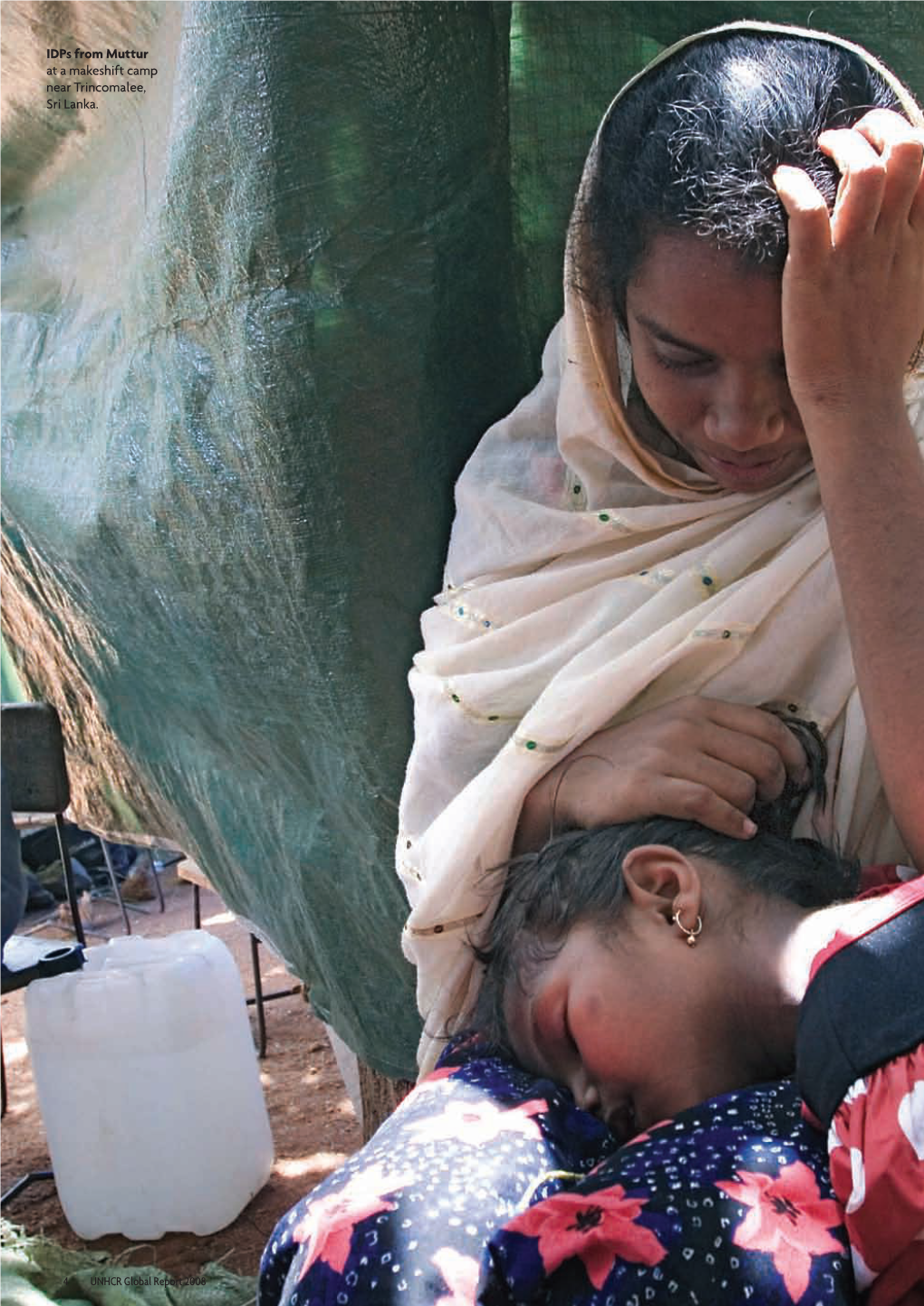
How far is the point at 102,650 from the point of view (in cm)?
350

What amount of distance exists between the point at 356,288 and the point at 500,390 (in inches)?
11.6

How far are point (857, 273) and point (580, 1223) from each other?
105 centimetres

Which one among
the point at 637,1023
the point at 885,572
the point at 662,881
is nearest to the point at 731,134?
the point at 885,572

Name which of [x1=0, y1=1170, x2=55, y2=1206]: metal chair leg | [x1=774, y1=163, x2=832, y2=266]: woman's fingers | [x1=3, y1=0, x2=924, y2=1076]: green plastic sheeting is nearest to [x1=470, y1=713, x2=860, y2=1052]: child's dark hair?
[x1=774, y1=163, x2=832, y2=266]: woman's fingers

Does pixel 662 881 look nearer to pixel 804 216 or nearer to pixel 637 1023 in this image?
pixel 637 1023

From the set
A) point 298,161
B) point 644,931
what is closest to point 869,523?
point 644,931

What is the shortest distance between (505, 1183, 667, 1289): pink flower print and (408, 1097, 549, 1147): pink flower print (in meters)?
0.19

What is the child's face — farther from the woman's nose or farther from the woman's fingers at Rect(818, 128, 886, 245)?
the woman's fingers at Rect(818, 128, 886, 245)

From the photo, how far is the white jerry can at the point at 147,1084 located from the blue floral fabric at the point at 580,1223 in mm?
3003

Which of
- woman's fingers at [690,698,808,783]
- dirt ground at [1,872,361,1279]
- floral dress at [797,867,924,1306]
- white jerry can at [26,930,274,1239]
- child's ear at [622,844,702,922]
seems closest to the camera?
floral dress at [797,867,924,1306]

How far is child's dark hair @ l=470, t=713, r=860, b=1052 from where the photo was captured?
1604mm

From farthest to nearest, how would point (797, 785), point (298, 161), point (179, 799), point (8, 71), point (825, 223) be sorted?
point (179, 799) < point (8, 71) < point (298, 161) < point (797, 785) < point (825, 223)

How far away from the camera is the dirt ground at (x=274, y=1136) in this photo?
4.46 metres

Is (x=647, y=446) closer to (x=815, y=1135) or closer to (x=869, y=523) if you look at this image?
(x=869, y=523)
